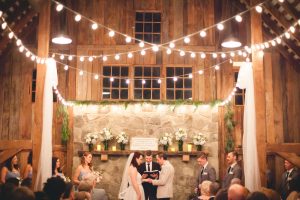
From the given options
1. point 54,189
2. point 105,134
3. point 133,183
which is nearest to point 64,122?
point 105,134

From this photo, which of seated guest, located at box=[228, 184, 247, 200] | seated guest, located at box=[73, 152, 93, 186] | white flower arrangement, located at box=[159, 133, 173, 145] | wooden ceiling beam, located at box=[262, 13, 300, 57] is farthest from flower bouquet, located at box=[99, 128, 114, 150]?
seated guest, located at box=[228, 184, 247, 200]

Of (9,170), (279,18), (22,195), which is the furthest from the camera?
(279,18)

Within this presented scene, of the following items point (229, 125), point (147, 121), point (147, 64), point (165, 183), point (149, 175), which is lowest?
point (165, 183)

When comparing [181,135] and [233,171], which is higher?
[181,135]

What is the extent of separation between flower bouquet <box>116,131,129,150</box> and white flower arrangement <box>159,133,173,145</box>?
2.64 ft

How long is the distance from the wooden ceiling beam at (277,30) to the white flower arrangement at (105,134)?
4.38 m

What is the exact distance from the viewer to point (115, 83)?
11461 mm

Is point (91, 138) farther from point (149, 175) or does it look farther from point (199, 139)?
point (199, 139)

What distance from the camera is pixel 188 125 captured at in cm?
1120

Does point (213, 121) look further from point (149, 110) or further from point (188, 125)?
point (149, 110)

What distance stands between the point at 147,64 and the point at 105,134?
2.01 m

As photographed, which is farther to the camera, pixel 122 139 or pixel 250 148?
pixel 122 139

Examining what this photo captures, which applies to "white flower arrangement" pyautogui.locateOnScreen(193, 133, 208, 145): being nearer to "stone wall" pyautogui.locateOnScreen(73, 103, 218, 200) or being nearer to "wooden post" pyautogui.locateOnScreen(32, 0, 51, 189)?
"stone wall" pyautogui.locateOnScreen(73, 103, 218, 200)

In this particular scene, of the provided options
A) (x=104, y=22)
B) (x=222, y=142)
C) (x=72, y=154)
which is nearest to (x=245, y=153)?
(x=222, y=142)
